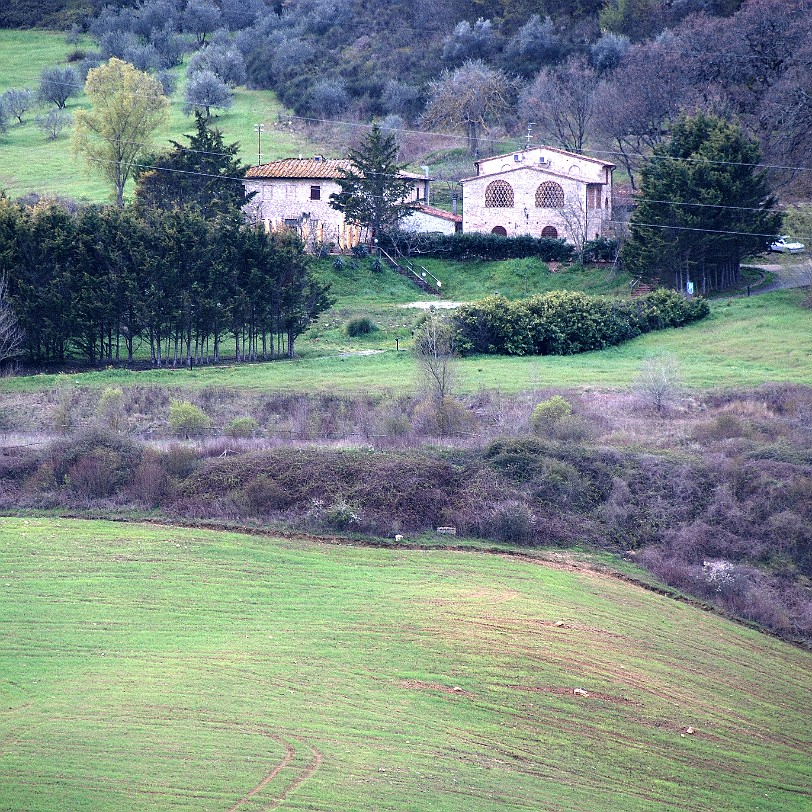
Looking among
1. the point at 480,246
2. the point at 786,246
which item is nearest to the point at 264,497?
the point at 480,246

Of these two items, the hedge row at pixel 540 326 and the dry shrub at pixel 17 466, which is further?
the hedge row at pixel 540 326

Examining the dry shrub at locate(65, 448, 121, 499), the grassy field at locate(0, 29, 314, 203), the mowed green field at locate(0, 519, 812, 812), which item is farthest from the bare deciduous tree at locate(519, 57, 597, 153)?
the mowed green field at locate(0, 519, 812, 812)

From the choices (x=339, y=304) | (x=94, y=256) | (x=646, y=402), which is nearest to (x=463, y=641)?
(x=646, y=402)

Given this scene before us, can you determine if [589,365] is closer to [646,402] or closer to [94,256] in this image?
[646,402]

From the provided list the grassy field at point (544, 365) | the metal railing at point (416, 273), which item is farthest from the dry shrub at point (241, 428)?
the metal railing at point (416, 273)

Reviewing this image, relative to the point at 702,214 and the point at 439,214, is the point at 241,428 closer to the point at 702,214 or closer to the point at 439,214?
the point at 702,214

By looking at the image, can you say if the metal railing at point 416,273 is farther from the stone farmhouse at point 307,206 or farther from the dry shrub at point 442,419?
the dry shrub at point 442,419
